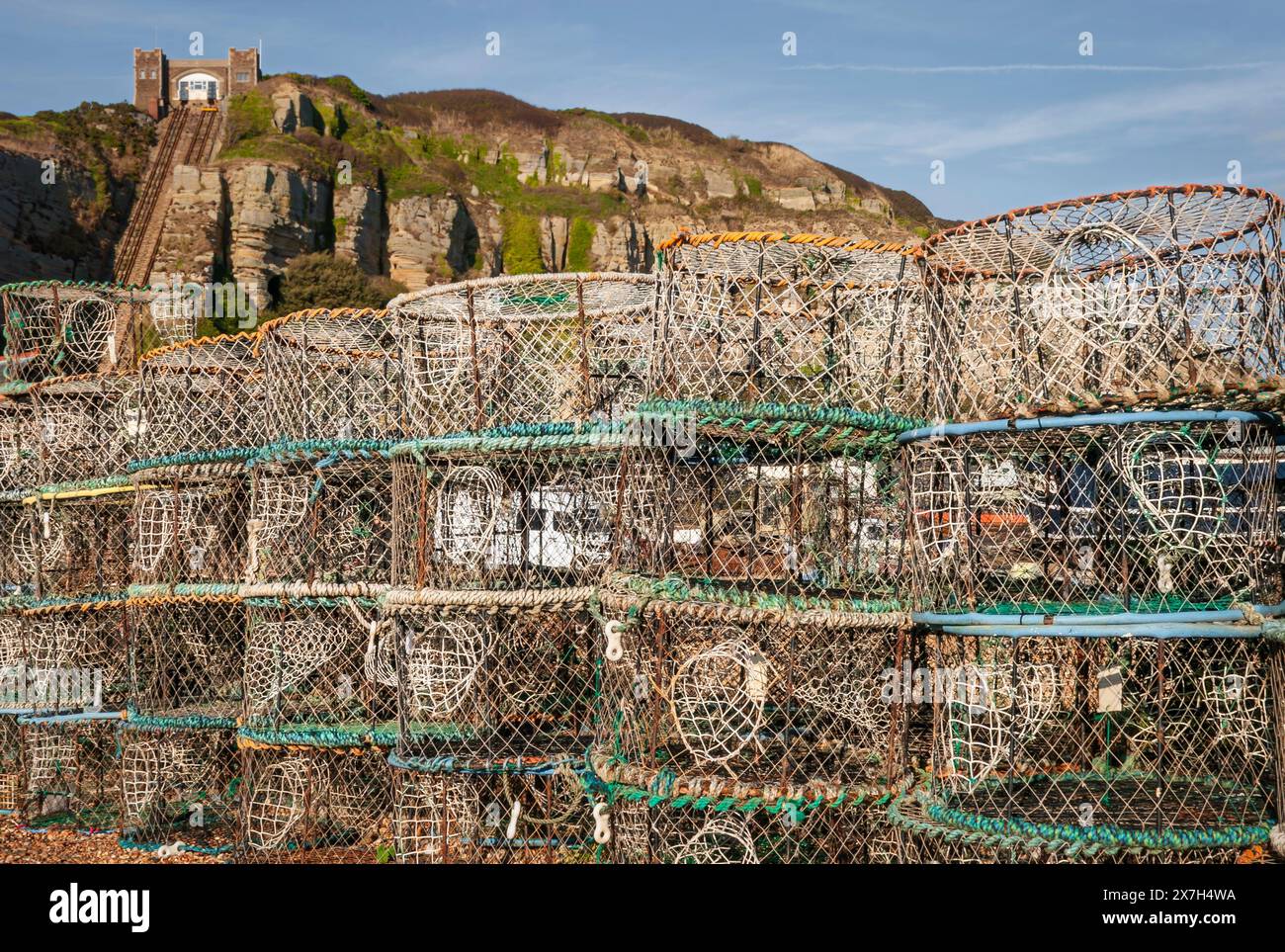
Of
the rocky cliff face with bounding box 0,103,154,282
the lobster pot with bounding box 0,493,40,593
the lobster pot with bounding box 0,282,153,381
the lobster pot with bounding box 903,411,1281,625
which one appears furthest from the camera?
the rocky cliff face with bounding box 0,103,154,282

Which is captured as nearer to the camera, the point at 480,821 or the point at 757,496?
the point at 757,496

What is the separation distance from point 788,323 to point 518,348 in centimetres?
300

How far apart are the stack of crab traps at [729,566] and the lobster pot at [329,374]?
0.04m

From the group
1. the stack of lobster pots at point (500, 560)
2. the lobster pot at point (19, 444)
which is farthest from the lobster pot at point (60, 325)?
the stack of lobster pots at point (500, 560)

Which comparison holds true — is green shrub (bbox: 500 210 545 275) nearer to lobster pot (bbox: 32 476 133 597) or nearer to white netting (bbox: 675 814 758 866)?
lobster pot (bbox: 32 476 133 597)

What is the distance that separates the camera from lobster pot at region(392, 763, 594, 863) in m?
7.41

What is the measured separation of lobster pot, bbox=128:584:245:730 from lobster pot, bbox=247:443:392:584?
496 millimetres

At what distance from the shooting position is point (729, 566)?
7758 mm

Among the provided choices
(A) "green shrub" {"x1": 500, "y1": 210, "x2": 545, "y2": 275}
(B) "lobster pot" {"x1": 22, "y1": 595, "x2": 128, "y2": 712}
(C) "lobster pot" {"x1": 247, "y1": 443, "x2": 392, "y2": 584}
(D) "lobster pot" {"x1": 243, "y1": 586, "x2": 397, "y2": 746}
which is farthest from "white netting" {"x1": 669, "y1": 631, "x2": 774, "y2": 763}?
(A) "green shrub" {"x1": 500, "y1": 210, "x2": 545, "y2": 275}

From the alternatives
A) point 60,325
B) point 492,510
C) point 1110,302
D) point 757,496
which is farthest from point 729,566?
point 60,325

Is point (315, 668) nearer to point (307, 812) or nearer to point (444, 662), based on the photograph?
point (307, 812)

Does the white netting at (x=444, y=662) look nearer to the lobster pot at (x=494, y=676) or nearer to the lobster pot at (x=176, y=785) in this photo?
the lobster pot at (x=494, y=676)

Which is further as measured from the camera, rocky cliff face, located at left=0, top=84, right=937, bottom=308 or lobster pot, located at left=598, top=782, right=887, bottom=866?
rocky cliff face, located at left=0, top=84, right=937, bottom=308
